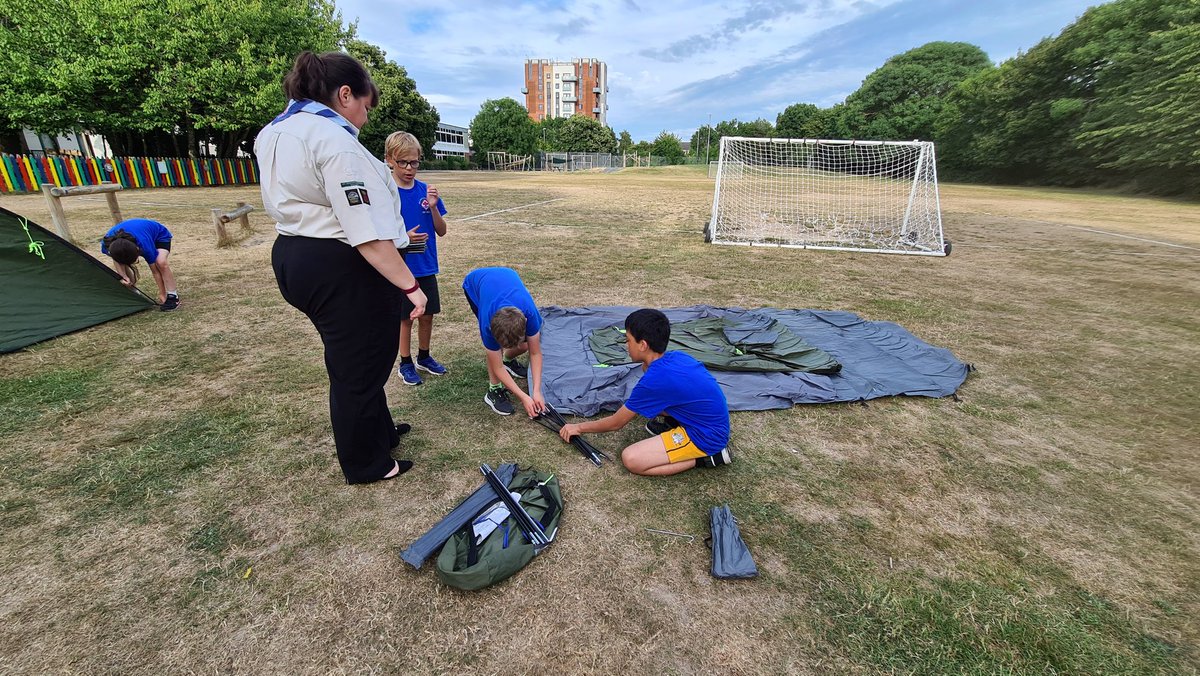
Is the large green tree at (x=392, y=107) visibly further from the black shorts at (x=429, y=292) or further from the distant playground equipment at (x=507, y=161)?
the black shorts at (x=429, y=292)

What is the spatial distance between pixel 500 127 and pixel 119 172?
46.9 m

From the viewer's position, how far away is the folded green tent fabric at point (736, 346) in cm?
394

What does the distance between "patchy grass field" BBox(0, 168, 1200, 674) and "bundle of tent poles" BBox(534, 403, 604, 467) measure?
0.07 m

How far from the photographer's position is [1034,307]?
591 cm

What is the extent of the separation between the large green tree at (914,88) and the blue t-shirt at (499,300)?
5230cm

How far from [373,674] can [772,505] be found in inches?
76.2

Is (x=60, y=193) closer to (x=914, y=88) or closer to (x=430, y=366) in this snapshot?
(x=430, y=366)

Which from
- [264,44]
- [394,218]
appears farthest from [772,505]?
[264,44]

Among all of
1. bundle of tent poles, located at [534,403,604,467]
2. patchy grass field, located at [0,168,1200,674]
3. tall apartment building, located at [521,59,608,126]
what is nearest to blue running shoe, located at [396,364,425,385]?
patchy grass field, located at [0,168,1200,674]

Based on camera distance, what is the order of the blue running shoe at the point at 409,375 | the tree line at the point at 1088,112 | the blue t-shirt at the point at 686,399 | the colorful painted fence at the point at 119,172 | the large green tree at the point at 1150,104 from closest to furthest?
1. the blue t-shirt at the point at 686,399
2. the blue running shoe at the point at 409,375
3. the colorful painted fence at the point at 119,172
4. the large green tree at the point at 1150,104
5. the tree line at the point at 1088,112

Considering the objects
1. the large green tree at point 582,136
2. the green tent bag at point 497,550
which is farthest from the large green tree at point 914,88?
the green tent bag at point 497,550

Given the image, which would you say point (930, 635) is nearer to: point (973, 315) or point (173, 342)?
point (973, 315)

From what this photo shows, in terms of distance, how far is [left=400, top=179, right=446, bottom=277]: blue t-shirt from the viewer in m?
3.39

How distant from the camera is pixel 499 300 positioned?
2.98m
